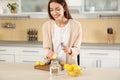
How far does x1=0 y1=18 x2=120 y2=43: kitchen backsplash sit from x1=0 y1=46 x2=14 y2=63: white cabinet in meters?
0.55

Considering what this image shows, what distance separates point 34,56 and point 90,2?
1330 mm

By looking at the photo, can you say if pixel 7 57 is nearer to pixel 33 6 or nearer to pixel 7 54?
pixel 7 54

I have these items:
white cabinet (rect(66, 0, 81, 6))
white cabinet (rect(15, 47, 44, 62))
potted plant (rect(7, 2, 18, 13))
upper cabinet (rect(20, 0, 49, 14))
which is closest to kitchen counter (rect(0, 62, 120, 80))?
white cabinet (rect(15, 47, 44, 62))

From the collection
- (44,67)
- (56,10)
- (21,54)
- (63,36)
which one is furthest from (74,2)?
(44,67)

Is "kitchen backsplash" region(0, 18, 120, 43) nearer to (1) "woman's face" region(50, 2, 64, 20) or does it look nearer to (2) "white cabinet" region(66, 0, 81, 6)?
(2) "white cabinet" region(66, 0, 81, 6)

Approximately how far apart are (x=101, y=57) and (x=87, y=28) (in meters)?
0.75

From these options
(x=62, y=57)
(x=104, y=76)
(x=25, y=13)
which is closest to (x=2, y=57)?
(x=25, y=13)

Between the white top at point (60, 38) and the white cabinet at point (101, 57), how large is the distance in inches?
60.9

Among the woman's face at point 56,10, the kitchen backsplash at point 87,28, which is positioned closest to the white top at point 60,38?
the woman's face at point 56,10

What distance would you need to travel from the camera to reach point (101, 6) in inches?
161

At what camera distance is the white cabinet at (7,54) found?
13.9 ft

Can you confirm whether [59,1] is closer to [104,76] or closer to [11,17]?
[104,76]

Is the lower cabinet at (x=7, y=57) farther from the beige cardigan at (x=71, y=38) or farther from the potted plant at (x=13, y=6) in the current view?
the beige cardigan at (x=71, y=38)

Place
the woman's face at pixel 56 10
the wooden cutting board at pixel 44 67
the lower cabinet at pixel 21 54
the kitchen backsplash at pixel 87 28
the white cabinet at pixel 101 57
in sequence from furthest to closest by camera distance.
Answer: the kitchen backsplash at pixel 87 28 → the lower cabinet at pixel 21 54 → the white cabinet at pixel 101 57 → the woman's face at pixel 56 10 → the wooden cutting board at pixel 44 67
